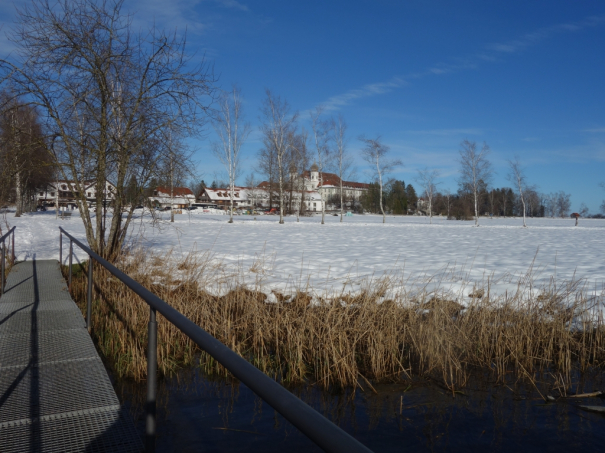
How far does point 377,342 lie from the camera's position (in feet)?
17.6

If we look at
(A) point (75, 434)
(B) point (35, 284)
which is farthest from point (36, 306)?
(A) point (75, 434)

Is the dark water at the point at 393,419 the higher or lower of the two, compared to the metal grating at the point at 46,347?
lower

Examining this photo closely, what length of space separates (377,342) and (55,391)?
3278 millimetres

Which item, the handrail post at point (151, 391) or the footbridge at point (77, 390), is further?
the handrail post at point (151, 391)

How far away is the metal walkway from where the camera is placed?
275 cm

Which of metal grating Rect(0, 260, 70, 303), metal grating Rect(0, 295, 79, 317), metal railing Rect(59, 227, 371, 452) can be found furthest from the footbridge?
metal grating Rect(0, 260, 70, 303)

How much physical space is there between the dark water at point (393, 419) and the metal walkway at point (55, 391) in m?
0.66

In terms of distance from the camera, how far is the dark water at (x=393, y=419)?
3.84m

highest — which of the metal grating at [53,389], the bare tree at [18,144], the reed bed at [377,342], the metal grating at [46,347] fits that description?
the bare tree at [18,144]

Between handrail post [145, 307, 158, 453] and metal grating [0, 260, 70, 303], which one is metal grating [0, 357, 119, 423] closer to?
handrail post [145, 307, 158, 453]

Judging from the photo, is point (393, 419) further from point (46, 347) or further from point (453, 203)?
point (453, 203)

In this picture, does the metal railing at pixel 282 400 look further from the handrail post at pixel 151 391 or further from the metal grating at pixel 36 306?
the metal grating at pixel 36 306

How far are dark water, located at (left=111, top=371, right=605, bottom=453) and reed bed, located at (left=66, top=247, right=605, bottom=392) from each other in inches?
10.0

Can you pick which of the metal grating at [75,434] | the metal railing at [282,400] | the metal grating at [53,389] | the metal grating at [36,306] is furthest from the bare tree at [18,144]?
the metal railing at [282,400]
